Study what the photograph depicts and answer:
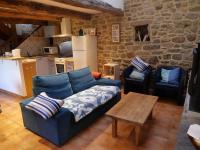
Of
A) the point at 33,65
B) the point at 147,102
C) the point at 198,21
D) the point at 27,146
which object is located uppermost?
the point at 198,21

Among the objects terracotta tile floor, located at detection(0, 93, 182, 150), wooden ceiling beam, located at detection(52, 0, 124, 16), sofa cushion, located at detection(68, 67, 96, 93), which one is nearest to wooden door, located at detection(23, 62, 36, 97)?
terracotta tile floor, located at detection(0, 93, 182, 150)

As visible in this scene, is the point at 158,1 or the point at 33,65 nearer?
the point at 158,1

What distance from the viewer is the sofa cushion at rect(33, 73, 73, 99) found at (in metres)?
2.71

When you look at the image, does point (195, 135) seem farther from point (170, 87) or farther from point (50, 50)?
point (50, 50)

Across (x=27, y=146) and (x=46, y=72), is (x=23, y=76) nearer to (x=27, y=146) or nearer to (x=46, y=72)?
(x=46, y=72)

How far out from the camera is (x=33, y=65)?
14.7 ft

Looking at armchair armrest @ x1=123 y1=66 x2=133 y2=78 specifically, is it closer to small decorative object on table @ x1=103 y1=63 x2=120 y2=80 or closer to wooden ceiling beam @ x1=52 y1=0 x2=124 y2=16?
small decorative object on table @ x1=103 y1=63 x2=120 y2=80

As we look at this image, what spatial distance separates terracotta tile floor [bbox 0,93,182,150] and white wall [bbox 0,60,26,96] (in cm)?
119

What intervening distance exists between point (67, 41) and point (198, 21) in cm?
431

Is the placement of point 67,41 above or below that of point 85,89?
above

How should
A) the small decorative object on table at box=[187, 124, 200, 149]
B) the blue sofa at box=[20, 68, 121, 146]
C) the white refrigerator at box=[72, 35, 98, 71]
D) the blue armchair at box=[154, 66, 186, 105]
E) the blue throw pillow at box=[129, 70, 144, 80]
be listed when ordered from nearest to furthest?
the small decorative object on table at box=[187, 124, 200, 149]
the blue sofa at box=[20, 68, 121, 146]
the blue armchair at box=[154, 66, 186, 105]
the blue throw pillow at box=[129, 70, 144, 80]
the white refrigerator at box=[72, 35, 98, 71]

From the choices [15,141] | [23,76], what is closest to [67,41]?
[23,76]

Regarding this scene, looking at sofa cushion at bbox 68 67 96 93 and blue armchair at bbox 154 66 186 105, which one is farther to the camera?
blue armchair at bbox 154 66 186 105

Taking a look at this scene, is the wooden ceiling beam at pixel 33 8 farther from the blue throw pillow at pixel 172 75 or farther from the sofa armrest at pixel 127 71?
the blue throw pillow at pixel 172 75
